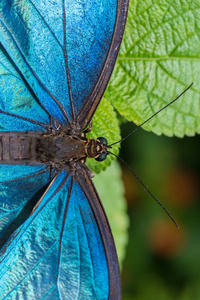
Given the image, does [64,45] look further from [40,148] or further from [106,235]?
[106,235]

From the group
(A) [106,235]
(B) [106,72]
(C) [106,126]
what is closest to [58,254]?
(A) [106,235]

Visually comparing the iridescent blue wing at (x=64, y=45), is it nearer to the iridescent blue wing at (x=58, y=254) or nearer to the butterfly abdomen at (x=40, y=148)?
the butterfly abdomen at (x=40, y=148)

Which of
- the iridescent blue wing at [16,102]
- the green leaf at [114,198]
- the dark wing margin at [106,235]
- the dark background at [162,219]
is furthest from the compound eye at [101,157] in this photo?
the dark background at [162,219]

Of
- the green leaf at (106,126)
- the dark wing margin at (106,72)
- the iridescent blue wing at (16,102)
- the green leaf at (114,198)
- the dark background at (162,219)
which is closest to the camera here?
the dark wing margin at (106,72)

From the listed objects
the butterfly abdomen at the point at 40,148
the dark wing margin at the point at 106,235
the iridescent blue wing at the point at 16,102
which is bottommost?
the dark wing margin at the point at 106,235

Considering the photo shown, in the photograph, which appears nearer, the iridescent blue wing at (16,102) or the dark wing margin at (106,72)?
the dark wing margin at (106,72)
